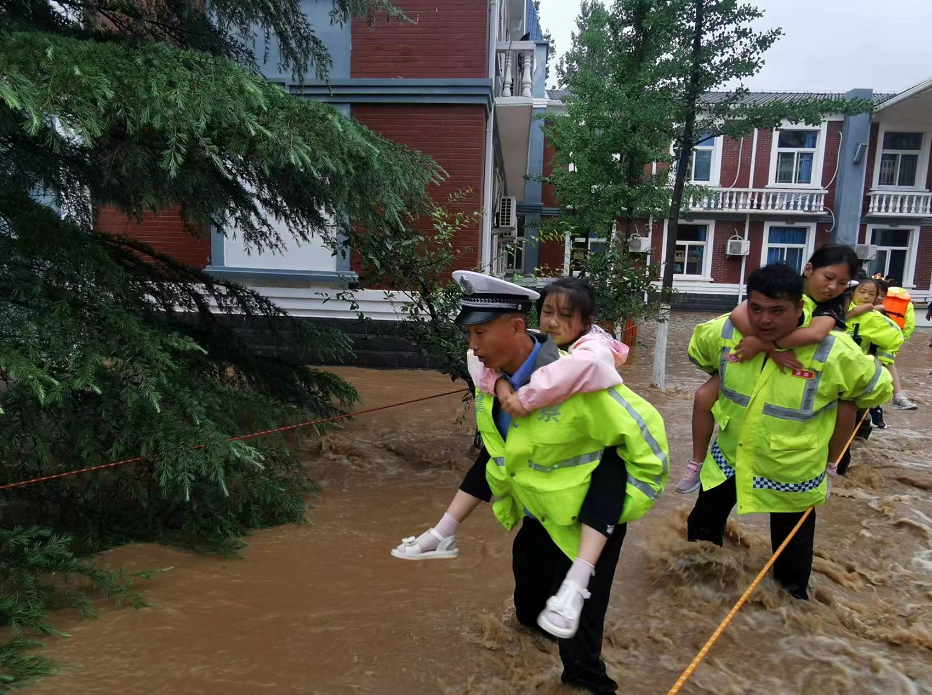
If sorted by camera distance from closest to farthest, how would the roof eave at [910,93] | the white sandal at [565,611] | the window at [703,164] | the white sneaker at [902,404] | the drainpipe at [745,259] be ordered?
the white sandal at [565,611] < the white sneaker at [902,404] < the roof eave at [910,93] < the drainpipe at [745,259] < the window at [703,164]

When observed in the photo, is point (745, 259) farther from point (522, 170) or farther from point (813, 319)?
point (813, 319)

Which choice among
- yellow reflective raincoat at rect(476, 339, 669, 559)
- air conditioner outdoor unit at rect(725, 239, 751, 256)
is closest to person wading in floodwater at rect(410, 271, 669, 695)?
yellow reflective raincoat at rect(476, 339, 669, 559)

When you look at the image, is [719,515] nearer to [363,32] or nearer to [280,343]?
[280,343]

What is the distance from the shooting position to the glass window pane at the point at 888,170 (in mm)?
22891

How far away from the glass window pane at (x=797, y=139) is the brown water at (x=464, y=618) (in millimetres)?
21426

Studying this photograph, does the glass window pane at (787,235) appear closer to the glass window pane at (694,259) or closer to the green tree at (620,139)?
the glass window pane at (694,259)

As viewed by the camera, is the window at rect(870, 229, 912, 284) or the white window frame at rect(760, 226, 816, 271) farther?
the white window frame at rect(760, 226, 816, 271)

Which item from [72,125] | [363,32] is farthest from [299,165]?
[363,32]

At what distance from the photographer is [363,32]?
956 centimetres

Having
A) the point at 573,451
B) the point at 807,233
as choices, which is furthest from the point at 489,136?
the point at 807,233

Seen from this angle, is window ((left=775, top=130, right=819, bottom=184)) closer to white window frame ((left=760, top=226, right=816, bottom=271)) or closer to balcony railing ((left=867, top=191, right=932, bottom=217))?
white window frame ((left=760, top=226, right=816, bottom=271))

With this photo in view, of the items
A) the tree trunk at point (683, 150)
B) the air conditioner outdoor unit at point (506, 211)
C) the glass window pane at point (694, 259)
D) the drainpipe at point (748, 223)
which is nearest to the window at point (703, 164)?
the drainpipe at point (748, 223)

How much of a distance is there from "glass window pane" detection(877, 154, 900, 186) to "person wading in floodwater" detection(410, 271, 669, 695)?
84.2ft

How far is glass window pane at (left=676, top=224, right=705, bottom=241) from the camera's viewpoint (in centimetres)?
2431
